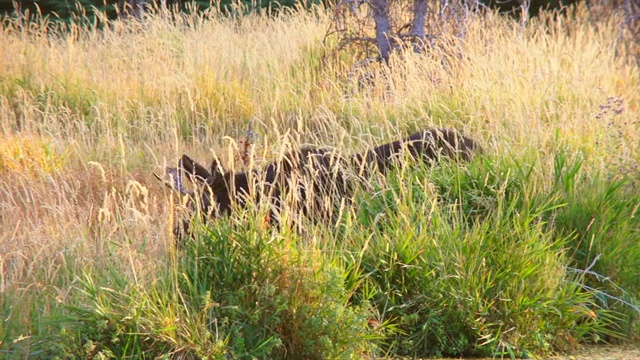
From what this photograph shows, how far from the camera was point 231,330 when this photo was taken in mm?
3707

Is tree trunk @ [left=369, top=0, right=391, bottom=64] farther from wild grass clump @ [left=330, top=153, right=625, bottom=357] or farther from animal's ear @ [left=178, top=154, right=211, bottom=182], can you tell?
wild grass clump @ [left=330, top=153, right=625, bottom=357]

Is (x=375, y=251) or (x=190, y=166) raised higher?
(x=190, y=166)

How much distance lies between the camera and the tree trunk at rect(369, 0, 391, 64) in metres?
9.08

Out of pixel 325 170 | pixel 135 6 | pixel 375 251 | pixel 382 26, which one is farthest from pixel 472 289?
pixel 135 6

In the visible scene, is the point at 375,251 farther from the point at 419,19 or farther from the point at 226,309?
the point at 419,19

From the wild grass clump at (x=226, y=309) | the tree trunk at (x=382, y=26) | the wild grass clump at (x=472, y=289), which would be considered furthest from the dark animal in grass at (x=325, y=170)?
the tree trunk at (x=382, y=26)

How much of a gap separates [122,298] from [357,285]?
1243mm

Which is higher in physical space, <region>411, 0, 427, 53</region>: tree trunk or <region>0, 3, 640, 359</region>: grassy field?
<region>411, 0, 427, 53</region>: tree trunk

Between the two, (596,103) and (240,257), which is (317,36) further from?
(240,257)

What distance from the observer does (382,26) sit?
30.0 ft

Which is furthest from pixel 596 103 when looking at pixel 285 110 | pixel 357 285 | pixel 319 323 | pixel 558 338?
pixel 319 323

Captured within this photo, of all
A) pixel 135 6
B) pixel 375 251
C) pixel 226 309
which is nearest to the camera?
pixel 226 309

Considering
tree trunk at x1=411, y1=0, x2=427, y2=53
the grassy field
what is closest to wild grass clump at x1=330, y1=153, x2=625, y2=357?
the grassy field

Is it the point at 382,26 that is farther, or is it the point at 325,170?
the point at 382,26
